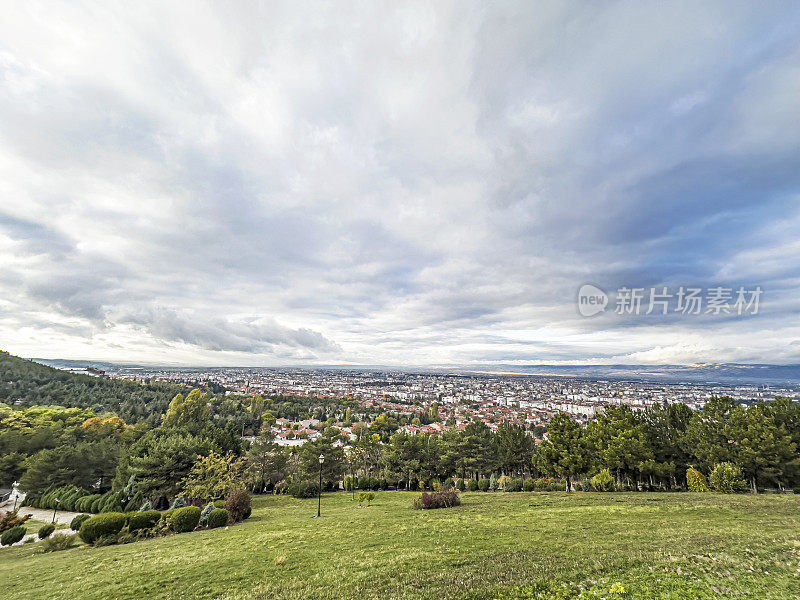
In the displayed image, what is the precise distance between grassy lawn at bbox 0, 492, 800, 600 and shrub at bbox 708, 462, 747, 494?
25.7ft

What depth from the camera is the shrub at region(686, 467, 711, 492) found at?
81.3 ft

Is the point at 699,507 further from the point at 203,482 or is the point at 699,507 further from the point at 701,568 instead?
the point at 203,482

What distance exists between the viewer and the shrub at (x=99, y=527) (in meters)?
16.5

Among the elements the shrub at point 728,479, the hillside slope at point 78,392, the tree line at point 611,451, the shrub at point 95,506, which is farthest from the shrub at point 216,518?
the hillside slope at point 78,392

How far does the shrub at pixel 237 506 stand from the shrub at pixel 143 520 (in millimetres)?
3809

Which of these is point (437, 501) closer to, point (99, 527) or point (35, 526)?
point (99, 527)

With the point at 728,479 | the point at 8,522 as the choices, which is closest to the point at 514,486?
the point at 728,479

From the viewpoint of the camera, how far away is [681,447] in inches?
1120

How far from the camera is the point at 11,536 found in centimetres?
1933

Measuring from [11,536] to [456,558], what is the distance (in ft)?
93.6

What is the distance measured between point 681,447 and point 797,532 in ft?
70.8

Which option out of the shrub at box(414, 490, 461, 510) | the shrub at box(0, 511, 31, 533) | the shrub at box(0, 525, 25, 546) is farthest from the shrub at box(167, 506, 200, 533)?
the shrub at box(414, 490, 461, 510)

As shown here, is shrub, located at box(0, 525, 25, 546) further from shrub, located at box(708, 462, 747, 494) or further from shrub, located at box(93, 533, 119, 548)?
shrub, located at box(708, 462, 747, 494)

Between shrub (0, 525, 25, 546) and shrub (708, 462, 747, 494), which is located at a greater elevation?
shrub (708, 462, 747, 494)
